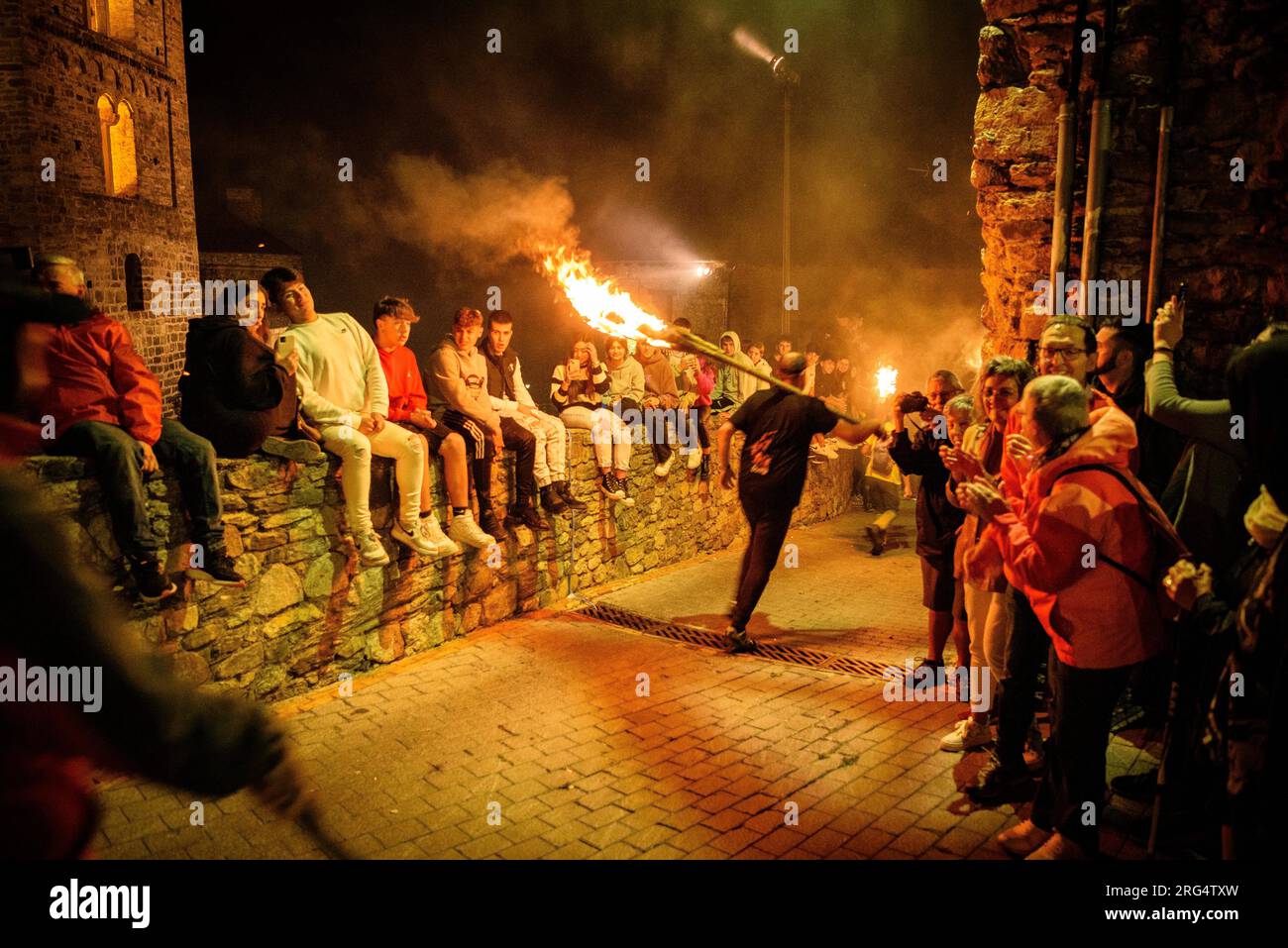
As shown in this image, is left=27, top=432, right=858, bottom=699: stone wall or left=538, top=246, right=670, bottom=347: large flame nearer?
left=27, top=432, right=858, bottom=699: stone wall

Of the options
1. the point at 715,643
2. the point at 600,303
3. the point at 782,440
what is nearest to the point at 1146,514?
the point at 782,440

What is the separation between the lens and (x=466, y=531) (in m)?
7.50

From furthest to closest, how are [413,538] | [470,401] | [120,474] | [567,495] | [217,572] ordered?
[567,495] → [470,401] → [413,538] → [217,572] → [120,474]

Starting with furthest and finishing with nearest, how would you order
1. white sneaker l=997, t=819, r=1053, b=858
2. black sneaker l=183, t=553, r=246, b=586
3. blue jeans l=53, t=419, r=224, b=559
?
black sneaker l=183, t=553, r=246, b=586, blue jeans l=53, t=419, r=224, b=559, white sneaker l=997, t=819, r=1053, b=858

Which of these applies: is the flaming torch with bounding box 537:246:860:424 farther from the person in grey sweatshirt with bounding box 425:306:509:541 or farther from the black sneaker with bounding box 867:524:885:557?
the black sneaker with bounding box 867:524:885:557

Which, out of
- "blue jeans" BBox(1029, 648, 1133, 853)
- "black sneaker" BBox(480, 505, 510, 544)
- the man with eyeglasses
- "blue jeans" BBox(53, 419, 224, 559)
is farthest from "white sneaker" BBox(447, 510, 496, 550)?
"blue jeans" BBox(1029, 648, 1133, 853)

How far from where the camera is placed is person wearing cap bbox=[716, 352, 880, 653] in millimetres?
7262

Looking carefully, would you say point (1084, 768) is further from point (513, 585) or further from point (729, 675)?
point (513, 585)

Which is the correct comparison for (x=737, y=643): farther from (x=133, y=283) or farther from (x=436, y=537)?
(x=133, y=283)

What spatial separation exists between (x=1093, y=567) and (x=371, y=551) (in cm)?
498

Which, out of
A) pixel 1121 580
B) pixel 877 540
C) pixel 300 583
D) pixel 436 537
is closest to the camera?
pixel 1121 580

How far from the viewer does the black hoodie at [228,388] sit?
5734 millimetres

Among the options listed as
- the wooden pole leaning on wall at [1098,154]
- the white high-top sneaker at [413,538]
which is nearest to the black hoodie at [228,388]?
the white high-top sneaker at [413,538]

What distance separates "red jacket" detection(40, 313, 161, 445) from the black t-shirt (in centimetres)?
463
